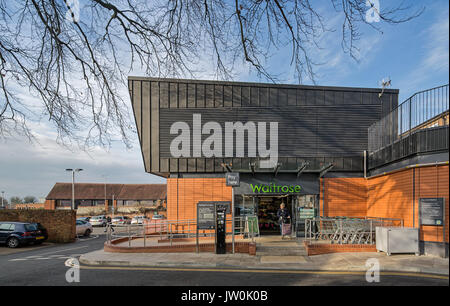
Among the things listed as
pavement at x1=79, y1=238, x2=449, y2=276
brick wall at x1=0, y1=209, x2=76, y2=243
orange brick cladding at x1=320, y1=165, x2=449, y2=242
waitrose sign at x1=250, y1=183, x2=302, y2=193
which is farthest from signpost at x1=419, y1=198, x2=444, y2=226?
brick wall at x1=0, y1=209, x2=76, y2=243

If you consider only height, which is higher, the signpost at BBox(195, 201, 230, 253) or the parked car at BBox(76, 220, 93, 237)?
the signpost at BBox(195, 201, 230, 253)

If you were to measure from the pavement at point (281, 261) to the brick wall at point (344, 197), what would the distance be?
5.67 metres

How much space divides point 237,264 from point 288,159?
8.76m

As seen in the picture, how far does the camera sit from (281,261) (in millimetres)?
10086

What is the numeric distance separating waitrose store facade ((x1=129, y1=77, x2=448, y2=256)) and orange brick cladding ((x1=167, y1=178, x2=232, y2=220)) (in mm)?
57

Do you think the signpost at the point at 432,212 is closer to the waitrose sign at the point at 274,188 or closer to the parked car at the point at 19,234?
the waitrose sign at the point at 274,188

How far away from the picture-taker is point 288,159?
17.2 metres

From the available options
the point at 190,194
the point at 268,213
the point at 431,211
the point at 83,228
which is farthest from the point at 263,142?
the point at 83,228

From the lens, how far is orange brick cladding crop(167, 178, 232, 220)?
56.4 ft

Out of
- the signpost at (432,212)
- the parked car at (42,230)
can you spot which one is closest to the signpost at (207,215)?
the signpost at (432,212)

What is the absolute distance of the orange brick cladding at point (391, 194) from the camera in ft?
34.7

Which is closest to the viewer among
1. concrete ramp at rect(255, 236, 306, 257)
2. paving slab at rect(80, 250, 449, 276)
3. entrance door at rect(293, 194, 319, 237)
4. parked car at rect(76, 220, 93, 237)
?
paving slab at rect(80, 250, 449, 276)

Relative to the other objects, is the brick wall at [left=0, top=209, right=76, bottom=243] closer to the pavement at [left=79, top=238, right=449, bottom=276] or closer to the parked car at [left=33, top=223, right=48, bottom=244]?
the parked car at [left=33, top=223, right=48, bottom=244]
